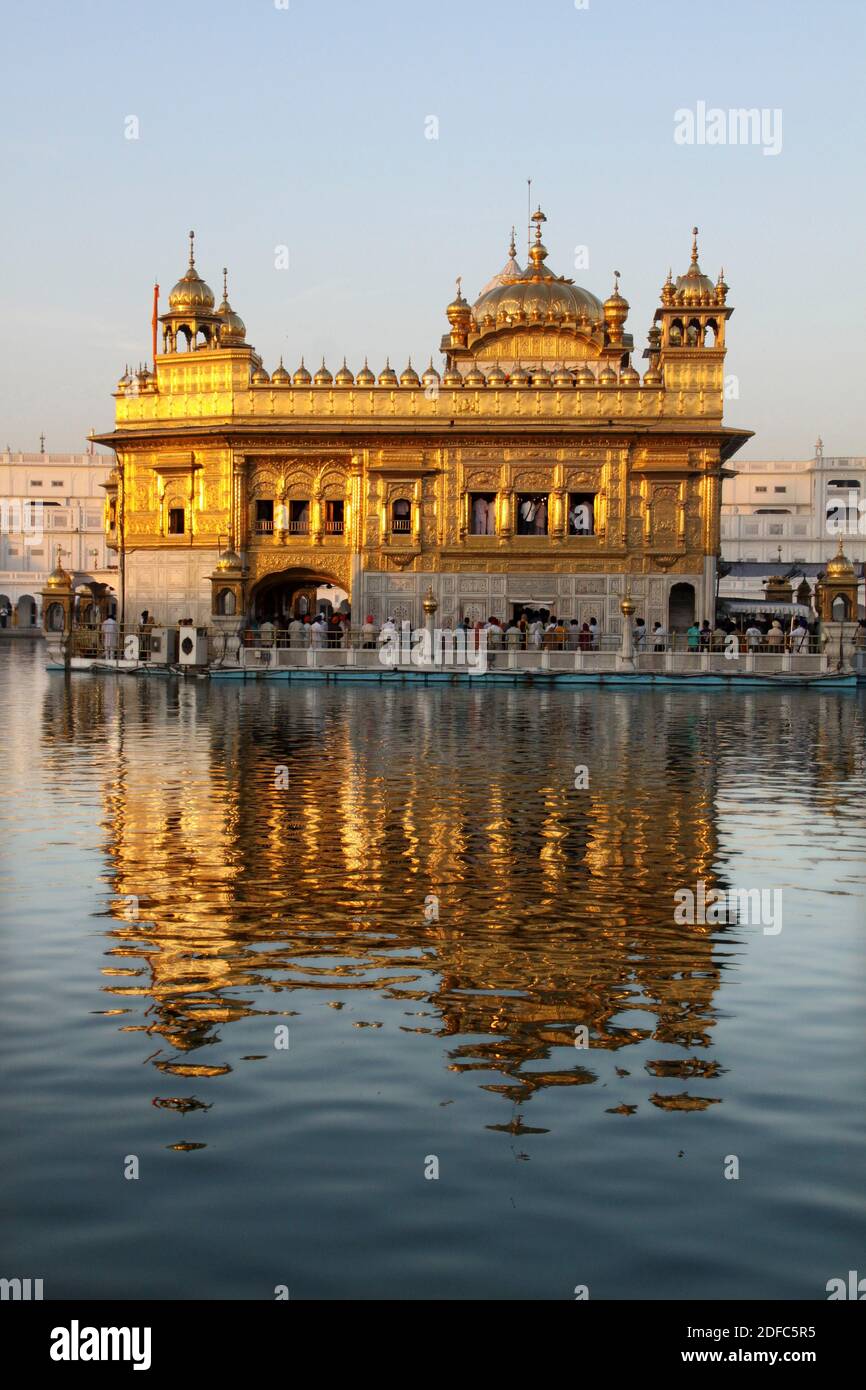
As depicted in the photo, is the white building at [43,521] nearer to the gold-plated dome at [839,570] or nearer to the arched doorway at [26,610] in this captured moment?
the arched doorway at [26,610]

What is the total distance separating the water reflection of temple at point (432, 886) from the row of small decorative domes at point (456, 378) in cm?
2331

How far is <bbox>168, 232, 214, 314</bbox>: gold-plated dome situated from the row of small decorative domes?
2.96 metres

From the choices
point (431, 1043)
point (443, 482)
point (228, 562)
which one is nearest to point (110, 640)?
point (228, 562)

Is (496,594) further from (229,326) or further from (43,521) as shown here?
(43,521)

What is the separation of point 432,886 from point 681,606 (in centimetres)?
3310

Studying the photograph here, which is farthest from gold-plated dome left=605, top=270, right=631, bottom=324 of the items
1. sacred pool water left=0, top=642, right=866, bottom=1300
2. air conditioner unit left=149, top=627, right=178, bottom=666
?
sacred pool water left=0, top=642, right=866, bottom=1300

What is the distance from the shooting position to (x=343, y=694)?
3034cm

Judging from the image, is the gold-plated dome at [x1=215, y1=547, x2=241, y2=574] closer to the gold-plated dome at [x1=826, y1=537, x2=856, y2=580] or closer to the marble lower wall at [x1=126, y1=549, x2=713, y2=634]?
the marble lower wall at [x1=126, y1=549, x2=713, y2=634]

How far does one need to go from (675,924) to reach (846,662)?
27.3 metres

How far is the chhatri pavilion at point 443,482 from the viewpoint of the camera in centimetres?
4119

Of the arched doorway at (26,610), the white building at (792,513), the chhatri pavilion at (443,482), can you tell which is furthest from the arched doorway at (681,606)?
the arched doorway at (26,610)

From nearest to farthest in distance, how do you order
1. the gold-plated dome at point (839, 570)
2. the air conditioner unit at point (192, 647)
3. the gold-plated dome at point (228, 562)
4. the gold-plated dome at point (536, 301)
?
the gold-plated dome at point (839, 570) → the air conditioner unit at point (192, 647) → the gold-plated dome at point (228, 562) → the gold-plated dome at point (536, 301)
